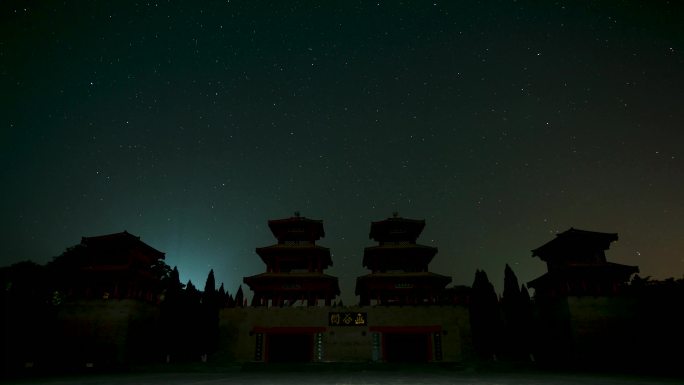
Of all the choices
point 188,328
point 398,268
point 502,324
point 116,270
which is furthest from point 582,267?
point 116,270

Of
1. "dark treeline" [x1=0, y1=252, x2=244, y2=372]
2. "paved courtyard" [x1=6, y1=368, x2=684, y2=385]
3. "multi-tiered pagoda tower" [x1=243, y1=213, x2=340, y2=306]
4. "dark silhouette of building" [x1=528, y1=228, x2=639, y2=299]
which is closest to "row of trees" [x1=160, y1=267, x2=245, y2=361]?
"dark treeline" [x1=0, y1=252, x2=244, y2=372]

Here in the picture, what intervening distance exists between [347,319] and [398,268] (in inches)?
294

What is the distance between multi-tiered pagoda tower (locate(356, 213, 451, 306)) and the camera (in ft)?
101

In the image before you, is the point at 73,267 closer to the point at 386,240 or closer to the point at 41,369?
the point at 41,369

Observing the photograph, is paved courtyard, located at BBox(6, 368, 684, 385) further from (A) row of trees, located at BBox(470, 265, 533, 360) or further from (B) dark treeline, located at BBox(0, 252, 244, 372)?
(A) row of trees, located at BBox(470, 265, 533, 360)

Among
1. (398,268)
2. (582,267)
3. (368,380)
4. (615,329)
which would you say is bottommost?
(368,380)

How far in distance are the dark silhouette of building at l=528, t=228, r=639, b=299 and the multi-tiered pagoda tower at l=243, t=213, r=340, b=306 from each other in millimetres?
17072

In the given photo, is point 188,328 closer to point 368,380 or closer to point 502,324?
point 368,380

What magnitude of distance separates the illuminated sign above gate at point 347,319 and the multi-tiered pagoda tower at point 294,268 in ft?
10.2

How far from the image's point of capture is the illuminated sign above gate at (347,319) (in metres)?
27.9

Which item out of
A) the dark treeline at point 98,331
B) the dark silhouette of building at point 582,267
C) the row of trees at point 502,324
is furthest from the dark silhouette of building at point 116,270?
the dark silhouette of building at point 582,267

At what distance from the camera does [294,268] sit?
113 ft

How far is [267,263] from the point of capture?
33.4 metres

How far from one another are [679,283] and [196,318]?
3337cm
